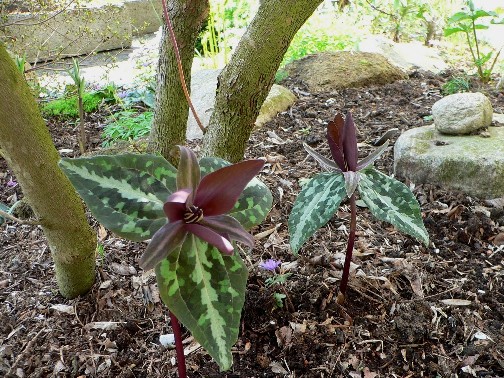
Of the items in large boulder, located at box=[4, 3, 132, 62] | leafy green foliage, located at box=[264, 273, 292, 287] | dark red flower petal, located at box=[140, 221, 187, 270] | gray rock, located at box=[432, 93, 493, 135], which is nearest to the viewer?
dark red flower petal, located at box=[140, 221, 187, 270]

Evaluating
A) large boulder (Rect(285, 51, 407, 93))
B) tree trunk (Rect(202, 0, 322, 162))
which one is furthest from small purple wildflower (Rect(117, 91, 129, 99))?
tree trunk (Rect(202, 0, 322, 162))

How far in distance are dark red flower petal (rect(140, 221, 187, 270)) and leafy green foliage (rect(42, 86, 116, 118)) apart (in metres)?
2.65

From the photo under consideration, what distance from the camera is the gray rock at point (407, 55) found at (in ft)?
12.8

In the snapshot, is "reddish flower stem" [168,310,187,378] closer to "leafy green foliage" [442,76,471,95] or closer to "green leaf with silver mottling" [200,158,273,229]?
"green leaf with silver mottling" [200,158,273,229]

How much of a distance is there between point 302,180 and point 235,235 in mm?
1288

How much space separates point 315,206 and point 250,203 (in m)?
0.31

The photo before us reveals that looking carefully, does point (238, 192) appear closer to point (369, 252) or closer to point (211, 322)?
point (211, 322)

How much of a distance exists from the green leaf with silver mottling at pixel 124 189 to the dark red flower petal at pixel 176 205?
0.26ft

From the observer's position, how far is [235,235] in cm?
78

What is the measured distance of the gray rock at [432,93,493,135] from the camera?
2152mm

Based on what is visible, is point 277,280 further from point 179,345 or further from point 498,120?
point 498,120

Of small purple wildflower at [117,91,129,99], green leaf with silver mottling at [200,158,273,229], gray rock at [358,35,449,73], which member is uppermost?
green leaf with silver mottling at [200,158,273,229]

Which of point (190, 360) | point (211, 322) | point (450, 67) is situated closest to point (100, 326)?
point (190, 360)

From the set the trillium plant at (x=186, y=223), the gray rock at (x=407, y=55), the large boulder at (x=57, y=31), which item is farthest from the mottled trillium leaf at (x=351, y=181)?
the gray rock at (x=407, y=55)
